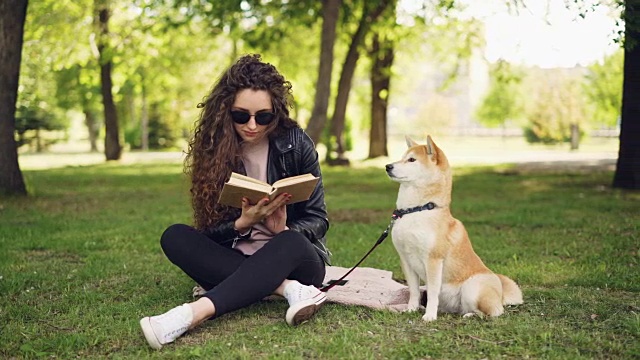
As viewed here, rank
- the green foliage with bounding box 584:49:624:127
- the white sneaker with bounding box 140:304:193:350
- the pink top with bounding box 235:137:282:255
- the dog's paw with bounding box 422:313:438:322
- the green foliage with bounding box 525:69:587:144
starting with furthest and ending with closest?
the green foliage with bounding box 525:69:587:144
the green foliage with bounding box 584:49:624:127
the pink top with bounding box 235:137:282:255
the dog's paw with bounding box 422:313:438:322
the white sneaker with bounding box 140:304:193:350

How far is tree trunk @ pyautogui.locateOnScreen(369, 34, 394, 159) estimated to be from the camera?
23844 mm

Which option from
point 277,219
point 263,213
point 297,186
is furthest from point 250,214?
point 297,186

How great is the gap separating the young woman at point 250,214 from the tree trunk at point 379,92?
61.7 feet

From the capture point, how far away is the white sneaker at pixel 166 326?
12.7ft

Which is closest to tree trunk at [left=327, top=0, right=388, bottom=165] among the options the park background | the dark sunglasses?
the park background

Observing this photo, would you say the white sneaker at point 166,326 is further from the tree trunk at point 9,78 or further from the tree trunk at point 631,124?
the tree trunk at point 631,124

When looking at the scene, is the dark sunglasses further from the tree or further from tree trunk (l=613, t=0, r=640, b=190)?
the tree

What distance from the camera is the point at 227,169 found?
4.78 metres

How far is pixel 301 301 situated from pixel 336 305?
61 centimetres

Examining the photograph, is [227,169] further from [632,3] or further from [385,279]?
[632,3]

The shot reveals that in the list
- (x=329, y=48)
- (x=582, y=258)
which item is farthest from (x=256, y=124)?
(x=329, y=48)

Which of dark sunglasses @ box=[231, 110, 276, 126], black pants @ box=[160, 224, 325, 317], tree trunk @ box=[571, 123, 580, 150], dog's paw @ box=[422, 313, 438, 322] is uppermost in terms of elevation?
dark sunglasses @ box=[231, 110, 276, 126]

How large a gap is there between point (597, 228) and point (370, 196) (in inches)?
207

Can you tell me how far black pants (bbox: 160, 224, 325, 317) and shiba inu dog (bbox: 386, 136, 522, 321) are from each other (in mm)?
648
